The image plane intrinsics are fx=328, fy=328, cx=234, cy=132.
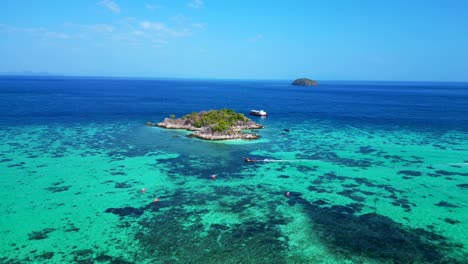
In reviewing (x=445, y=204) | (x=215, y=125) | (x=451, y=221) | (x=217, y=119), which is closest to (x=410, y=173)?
(x=445, y=204)

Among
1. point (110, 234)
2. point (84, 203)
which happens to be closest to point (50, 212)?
point (84, 203)

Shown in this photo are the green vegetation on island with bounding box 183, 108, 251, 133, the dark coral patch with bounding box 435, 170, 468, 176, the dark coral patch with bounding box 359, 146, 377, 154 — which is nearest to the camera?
the dark coral patch with bounding box 435, 170, 468, 176

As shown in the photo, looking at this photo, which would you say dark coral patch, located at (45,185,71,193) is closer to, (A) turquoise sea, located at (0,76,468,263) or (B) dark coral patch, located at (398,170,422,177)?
(A) turquoise sea, located at (0,76,468,263)

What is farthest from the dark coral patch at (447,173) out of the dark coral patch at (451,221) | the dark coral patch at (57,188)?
the dark coral patch at (57,188)

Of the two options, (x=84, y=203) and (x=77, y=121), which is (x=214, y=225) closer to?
(x=84, y=203)

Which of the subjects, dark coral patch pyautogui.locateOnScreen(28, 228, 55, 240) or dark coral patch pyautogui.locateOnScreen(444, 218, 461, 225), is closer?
dark coral patch pyautogui.locateOnScreen(28, 228, 55, 240)

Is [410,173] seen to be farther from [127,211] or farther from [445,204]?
[127,211]

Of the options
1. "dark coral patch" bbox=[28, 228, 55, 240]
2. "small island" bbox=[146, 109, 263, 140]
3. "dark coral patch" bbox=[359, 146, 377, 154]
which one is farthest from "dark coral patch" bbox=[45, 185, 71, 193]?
"dark coral patch" bbox=[359, 146, 377, 154]

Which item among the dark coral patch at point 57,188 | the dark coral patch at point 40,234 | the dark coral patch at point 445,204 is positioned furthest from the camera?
the dark coral patch at point 57,188

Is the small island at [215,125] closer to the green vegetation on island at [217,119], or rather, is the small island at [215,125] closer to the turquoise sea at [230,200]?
the green vegetation on island at [217,119]
